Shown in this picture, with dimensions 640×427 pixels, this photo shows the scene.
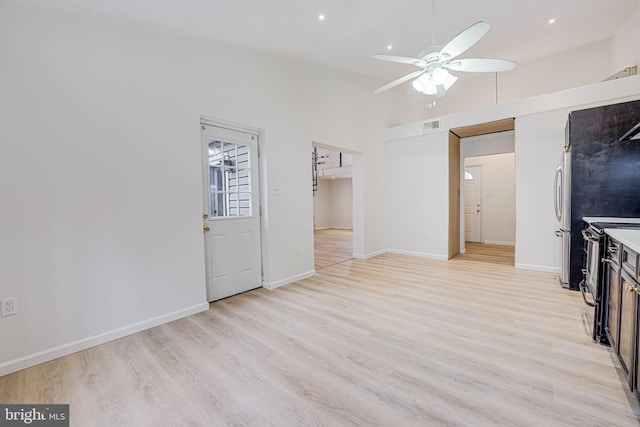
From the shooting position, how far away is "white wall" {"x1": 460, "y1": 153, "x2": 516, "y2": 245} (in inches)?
269

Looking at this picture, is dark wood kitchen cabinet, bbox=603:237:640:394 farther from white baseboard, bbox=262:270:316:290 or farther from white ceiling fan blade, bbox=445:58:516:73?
white baseboard, bbox=262:270:316:290

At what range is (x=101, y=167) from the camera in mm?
2451

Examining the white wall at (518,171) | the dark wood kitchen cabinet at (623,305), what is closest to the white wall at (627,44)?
the white wall at (518,171)

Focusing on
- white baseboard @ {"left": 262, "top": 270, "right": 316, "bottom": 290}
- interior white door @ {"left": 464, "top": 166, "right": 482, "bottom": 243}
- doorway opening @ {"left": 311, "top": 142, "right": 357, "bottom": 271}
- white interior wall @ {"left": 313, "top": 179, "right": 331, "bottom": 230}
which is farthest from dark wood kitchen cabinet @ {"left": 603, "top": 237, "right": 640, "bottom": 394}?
white interior wall @ {"left": 313, "top": 179, "right": 331, "bottom": 230}

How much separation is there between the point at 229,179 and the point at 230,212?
42cm

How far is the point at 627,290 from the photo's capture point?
1572 mm

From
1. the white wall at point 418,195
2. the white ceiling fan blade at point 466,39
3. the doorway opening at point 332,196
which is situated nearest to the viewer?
the white ceiling fan blade at point 466,39

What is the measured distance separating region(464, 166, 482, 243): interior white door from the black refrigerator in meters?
4.10

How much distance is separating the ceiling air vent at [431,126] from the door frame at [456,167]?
26 centimetres

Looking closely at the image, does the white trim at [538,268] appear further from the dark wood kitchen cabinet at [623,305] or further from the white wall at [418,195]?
the dark wood kitchen cabinet at [623,305]

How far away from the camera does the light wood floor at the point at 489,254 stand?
5.23m

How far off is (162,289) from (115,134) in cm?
154

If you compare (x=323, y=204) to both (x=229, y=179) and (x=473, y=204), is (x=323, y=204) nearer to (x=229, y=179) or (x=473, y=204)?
(x=473, y=204)

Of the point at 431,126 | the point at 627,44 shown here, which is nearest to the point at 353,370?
the point at 431,126
